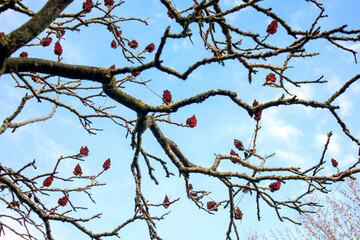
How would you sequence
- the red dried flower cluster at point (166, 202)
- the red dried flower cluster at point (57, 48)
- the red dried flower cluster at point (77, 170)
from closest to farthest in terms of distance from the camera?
the red dried flower cluster at point (166, 202) → the red dried flower cluster at point (57, 48) → the red dried flower cluster at point (77, 170)

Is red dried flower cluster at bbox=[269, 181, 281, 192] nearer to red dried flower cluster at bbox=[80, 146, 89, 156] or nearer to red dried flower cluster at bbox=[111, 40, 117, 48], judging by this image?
red dried flower cluster at bbox=[80, 146, 89, 156]

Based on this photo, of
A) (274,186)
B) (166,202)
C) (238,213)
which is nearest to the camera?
(274,186)

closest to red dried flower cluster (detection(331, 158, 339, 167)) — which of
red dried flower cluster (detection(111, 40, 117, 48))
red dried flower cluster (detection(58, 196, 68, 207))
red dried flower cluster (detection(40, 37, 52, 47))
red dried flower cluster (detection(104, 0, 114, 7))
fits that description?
red dried flower cluster (detection(58, 196, 68, 207))

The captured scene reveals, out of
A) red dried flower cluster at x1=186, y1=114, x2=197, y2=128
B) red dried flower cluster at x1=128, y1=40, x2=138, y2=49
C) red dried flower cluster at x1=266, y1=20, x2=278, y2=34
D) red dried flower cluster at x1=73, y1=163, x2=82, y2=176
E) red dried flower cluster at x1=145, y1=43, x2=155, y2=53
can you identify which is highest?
red dried flower cluster at x1=128, y1=40, x2=138, y2=49

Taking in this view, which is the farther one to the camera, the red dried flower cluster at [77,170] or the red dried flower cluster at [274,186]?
the red dried flower cluster at [77,170]

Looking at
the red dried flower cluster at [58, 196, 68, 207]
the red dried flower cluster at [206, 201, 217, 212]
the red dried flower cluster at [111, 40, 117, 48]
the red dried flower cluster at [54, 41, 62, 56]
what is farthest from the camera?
the red dried flower cluster at [111, 40, 117, 48]

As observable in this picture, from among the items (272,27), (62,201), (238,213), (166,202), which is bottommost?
(238,213)

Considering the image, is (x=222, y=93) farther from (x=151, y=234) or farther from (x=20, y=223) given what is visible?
(x=20, y=223)

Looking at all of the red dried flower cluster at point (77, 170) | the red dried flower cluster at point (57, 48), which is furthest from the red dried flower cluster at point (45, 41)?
the red dried flower cluster at point (77, 170)

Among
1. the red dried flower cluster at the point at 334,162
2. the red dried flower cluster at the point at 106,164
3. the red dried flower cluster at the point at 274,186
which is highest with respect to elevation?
the red dried flower cluster at the point at 106,164

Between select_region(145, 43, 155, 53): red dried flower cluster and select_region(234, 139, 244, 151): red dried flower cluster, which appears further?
select_region(145, 43, 155, 53): red dried flower cluster

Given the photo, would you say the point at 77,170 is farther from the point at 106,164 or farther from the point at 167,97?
the point at 167,97

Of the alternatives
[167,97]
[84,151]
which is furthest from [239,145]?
[84,151]

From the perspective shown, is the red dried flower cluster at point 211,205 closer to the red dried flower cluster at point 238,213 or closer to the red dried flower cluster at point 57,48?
the red dried flower cluster at point 238,213
